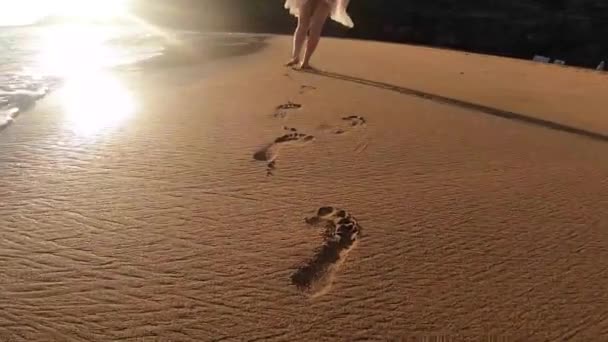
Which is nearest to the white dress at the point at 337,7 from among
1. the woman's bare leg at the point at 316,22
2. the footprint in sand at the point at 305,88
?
the woman's bare leg at the point at 316,22

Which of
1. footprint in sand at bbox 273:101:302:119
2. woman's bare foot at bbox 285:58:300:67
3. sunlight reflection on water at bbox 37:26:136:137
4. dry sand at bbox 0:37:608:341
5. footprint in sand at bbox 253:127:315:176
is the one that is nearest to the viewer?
dry sand at bbox 0:37:608:341

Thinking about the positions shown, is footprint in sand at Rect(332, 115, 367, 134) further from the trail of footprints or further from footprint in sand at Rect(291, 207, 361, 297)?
footprint in sand at Rect(291, 207, 361, 297)

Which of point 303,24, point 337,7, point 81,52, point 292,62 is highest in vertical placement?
point 337,7

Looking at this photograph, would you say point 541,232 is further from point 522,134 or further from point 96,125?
point 96,125

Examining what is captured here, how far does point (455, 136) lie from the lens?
3.77m

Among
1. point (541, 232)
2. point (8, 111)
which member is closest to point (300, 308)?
point (541, 232)

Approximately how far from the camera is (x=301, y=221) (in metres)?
2.55

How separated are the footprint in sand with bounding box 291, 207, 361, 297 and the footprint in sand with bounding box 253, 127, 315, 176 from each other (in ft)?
1.85

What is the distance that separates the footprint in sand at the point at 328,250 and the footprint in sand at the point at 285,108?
158cm

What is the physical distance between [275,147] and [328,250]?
4.20ft

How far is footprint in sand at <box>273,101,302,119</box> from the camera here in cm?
416

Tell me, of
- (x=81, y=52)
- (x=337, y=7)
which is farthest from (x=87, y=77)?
(x=337, y=7)

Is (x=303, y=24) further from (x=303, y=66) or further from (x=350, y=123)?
(x=350, y=123)

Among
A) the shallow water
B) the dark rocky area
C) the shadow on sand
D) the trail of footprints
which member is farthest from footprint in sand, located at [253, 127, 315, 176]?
the dark rocky area
